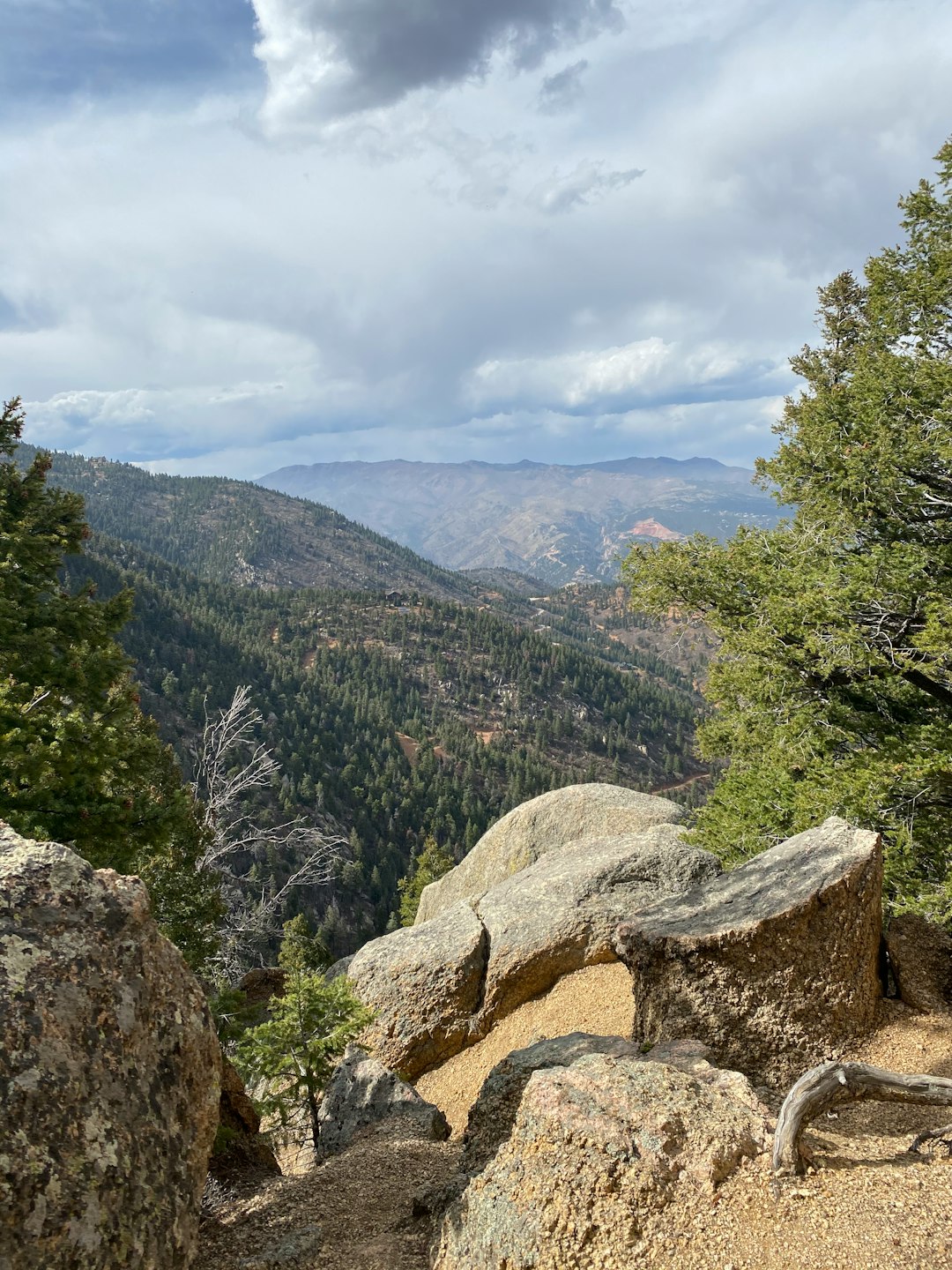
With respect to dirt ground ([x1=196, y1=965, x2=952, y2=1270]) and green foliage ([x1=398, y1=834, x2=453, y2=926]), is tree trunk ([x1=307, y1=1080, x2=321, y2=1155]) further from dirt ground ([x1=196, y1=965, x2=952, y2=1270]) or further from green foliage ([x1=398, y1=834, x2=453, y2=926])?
green foliage ([x1=398, y1=834, x2=453, y2=926])

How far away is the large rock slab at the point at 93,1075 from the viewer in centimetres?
571

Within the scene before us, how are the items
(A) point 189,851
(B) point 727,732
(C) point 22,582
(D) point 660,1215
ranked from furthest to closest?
(A) point 189,851 → (B) point 727,732 → (C) point 22,582 → (D) point 660,1215

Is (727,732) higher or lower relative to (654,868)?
higher

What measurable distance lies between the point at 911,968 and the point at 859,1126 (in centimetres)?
460

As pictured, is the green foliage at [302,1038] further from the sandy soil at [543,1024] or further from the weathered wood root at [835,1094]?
the weathered wood root at [835,1094]

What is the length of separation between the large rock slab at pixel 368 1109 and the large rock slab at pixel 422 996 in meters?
3.03

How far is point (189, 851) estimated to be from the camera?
24.0m

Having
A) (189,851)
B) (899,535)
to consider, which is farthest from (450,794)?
(899,535)

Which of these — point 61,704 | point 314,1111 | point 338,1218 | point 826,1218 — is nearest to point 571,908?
point 314,1111

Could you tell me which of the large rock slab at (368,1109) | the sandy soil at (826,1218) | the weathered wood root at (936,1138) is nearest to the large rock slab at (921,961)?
the sandy soil at (826,1218)

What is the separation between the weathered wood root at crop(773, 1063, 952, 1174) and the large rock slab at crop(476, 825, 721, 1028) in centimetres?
934

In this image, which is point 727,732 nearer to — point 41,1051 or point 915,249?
point 915,249

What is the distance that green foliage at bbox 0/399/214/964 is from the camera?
1295 cm

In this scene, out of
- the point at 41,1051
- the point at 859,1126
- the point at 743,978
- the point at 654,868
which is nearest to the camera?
the point at 41,1051
